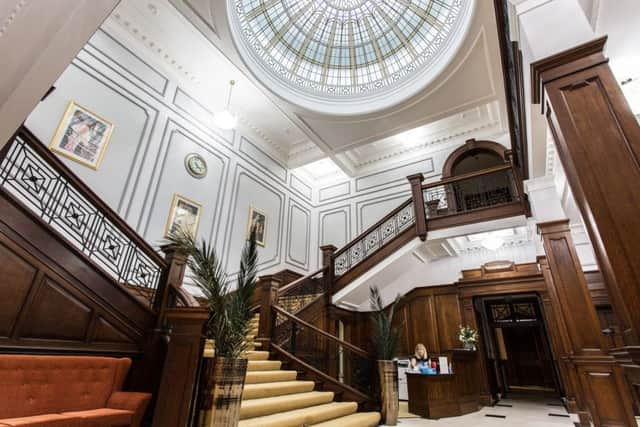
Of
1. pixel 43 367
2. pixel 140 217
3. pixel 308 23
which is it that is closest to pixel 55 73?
pixel 43 367

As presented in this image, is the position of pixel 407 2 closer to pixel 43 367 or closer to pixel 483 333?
pixel 483 333

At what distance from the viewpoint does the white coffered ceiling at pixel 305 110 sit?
580 centimetres

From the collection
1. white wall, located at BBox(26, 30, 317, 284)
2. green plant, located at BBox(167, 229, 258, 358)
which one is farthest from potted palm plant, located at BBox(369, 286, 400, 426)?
white wall, located at BBox(26, 30, 317, 284)

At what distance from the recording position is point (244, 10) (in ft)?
21.5

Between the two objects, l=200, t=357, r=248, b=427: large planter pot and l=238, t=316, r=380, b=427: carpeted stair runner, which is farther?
l=238, t=316, r=380, b=427: carpeted stair runner

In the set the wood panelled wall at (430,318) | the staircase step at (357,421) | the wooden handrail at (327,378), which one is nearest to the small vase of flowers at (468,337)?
the wood panelled wall at (430,318)

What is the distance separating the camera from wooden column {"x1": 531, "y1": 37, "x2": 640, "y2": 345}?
63.3 inches

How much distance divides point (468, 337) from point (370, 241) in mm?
2820

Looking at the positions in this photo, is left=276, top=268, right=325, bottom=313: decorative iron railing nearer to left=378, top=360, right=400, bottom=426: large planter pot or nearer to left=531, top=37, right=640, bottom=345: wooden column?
left=378, top=360, right=400, bottom=426: large planter pot

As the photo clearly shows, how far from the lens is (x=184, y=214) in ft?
21.1

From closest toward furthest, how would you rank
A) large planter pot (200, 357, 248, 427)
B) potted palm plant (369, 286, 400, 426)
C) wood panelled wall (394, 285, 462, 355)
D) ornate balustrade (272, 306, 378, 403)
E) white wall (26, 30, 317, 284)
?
large planter pot (200, 357, 248, 427), potted palm plant (369, 286, 400, 426), ornate balustrade (272, 306, 378, 403), white wall (26, 30, 317, 284), wood panelled wall (394, 285, 462, 355)

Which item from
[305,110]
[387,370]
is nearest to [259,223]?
[305,110]

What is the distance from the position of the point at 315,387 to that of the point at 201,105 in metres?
6.40

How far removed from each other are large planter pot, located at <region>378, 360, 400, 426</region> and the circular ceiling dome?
5.25m
